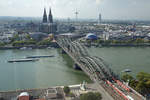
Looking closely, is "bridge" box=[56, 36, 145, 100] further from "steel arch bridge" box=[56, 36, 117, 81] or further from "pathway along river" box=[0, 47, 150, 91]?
"pathway along river" box=[0, 47, 150, 91]

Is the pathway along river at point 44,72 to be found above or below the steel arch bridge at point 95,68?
below

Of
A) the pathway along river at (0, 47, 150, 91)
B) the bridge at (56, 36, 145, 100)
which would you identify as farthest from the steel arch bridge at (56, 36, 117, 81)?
the pathway along river at (0, 47, 150, 91)

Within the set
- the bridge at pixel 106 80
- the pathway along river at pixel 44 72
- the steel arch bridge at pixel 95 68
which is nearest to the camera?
the bridge at pixel 106 80

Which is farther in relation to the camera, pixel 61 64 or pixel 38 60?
pixel 38 60

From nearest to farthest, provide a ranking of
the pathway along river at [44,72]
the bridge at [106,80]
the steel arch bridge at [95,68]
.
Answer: the bridge at [106,80] < the steel arch bridge at [95,68] < the pathway along river at [44,72]

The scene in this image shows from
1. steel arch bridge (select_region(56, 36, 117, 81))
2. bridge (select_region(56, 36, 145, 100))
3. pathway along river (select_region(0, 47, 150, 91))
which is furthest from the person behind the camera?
pathway along river (select_region(0, 47, 150, 91))

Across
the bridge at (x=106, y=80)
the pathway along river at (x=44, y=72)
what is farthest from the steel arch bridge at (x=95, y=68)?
the pathway along river at (x=44, y=72)

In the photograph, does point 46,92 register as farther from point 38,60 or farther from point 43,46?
point 43,46

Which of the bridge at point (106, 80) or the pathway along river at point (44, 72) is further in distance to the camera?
the pathway along river at point (44, 72)

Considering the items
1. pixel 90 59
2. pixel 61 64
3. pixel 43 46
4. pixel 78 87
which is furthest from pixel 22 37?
pixel 78 87

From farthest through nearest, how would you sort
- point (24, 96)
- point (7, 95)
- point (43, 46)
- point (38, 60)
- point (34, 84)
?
1. point (43, 46)
2. point (38, 60)
3. point (34, 84)
4. point (7, 95)
5. point (24, 96)

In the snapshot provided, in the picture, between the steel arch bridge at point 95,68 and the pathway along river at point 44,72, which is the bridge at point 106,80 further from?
→ the pathway along river at point 44,72
